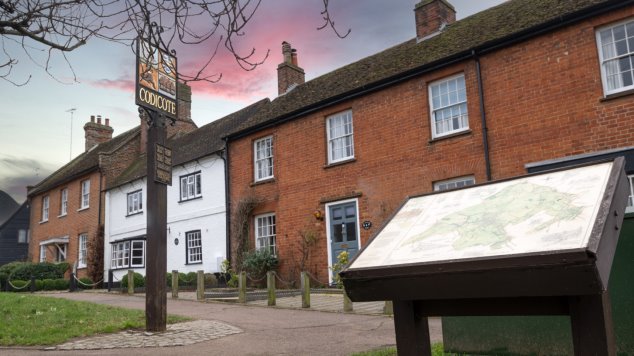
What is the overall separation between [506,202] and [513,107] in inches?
407

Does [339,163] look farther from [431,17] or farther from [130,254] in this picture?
[130,254]

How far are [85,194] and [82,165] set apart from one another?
205 centimetres

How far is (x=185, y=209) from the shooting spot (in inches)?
899

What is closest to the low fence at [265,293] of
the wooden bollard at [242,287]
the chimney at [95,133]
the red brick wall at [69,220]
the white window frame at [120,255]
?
the wooden bollard at [242,287]

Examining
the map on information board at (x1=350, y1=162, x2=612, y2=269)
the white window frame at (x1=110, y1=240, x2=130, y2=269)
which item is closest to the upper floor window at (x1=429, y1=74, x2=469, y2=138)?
the map on information board at (x1=350, y1=162, x2=612, y2=269)

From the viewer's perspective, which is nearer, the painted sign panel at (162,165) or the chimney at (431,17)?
the painted sign panel at (162,165)

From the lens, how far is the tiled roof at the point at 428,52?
12922 mm

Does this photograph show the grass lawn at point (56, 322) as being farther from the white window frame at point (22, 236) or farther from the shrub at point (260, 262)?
the white window frame at point (22, 236)

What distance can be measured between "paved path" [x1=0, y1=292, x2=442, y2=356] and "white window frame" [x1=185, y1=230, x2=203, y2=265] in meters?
10.9

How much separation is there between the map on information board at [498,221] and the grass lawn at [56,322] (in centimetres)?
607

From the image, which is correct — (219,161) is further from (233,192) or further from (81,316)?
(81,316)

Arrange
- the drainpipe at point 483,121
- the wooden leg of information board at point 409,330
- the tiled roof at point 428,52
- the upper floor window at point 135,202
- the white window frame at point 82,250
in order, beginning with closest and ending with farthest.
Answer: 1. the wooden leg of information board at point 409,330
2. the tiled roof at point 428,52
3. the drainpipe at point 483,121
4. the upper floor window at point 135,202
5. the white window frame at point 82,250

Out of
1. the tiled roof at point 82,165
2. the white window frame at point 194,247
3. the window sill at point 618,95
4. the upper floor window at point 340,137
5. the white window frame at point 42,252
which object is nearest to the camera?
the window sill at point 618,95

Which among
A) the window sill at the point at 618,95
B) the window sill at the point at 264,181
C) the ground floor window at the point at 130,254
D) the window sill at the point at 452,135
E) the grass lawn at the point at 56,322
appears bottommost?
the grass lawn at the point at 56,322
